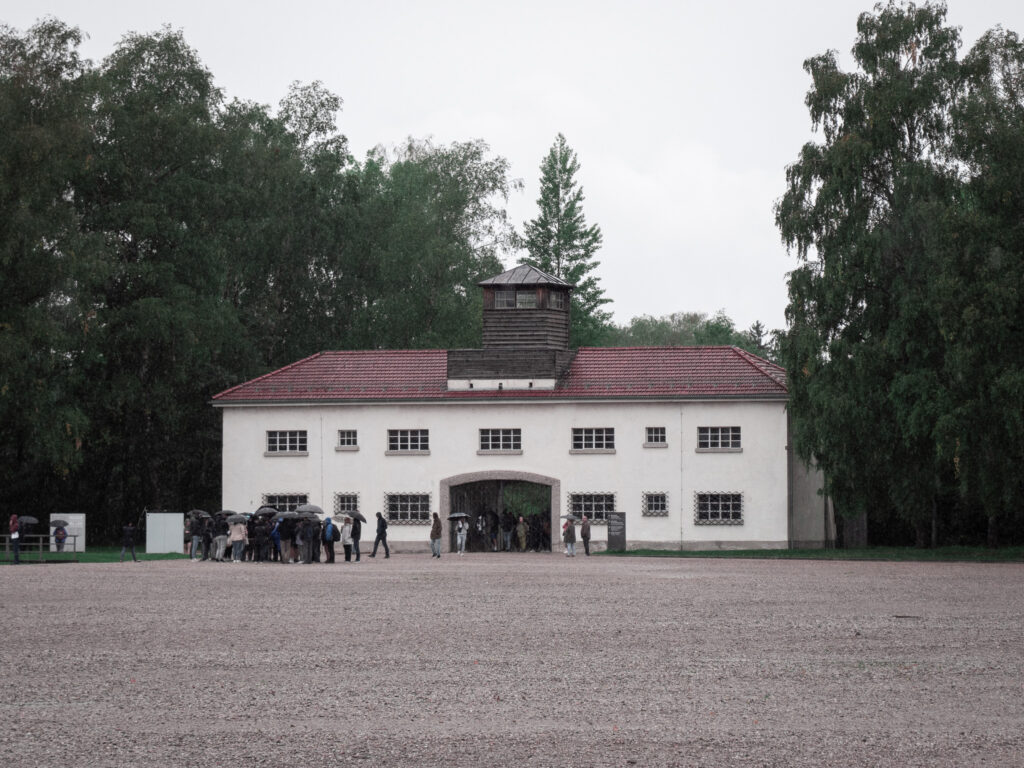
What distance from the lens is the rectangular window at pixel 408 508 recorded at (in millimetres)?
50062

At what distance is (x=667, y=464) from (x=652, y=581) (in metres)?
20.3

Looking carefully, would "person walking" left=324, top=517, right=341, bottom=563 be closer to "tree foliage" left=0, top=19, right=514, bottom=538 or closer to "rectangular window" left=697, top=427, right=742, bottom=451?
"tree foliage" left=0, top=19, right=514, bottom=538

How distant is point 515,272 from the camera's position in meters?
53.0

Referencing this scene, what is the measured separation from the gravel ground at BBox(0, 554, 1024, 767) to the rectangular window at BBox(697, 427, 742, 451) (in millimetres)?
23092

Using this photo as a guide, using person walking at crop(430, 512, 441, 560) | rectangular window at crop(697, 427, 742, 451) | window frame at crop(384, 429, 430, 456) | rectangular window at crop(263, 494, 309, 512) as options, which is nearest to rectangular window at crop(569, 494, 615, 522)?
rectangular window at crop(697, 427, 742, 451)

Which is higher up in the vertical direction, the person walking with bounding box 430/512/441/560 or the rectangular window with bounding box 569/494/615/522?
the rectangular window with bounding box 569/494/615/522

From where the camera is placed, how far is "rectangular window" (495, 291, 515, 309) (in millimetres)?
52344

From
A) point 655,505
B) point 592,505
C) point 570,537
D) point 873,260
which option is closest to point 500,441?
point 592,505

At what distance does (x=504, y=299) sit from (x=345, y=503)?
9.02 m

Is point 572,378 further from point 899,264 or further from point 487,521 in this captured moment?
point 899,264

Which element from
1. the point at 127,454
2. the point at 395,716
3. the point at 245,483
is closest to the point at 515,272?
the point at 245,483

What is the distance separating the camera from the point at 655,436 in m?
49.2

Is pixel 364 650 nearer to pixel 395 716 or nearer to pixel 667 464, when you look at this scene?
pixel 395 716

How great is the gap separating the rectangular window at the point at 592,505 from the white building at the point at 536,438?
47mm
